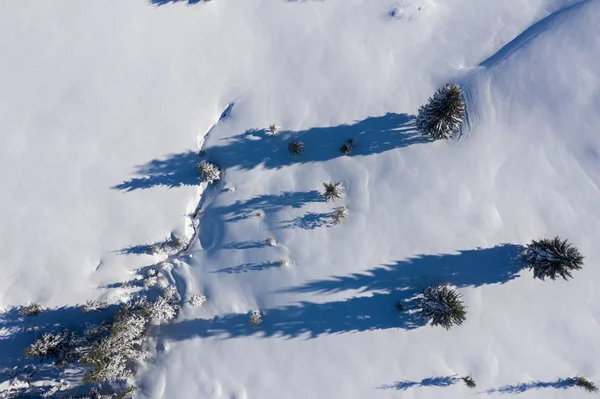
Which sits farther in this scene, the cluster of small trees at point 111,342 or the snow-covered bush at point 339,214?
the snow-covered bush at point 339,214

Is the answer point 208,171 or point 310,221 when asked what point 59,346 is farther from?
point 310,221

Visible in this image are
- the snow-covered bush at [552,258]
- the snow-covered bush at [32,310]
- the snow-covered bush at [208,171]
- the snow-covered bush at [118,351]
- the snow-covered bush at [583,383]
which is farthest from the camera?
the snow-covered bush at [208,171]

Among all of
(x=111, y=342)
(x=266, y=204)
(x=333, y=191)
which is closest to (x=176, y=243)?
(x=266, y=204)

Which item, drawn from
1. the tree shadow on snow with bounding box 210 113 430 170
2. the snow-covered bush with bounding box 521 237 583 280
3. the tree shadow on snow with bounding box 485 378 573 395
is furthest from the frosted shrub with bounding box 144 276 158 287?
the snow-covered bush with bounding box 521 237 583 280

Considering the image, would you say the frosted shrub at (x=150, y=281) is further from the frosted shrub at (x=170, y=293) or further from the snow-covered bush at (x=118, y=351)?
the snow-covered bush at (x=118, y=351)

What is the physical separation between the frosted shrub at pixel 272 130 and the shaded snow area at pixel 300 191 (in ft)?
0.36

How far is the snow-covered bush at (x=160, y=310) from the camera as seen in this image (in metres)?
14.3

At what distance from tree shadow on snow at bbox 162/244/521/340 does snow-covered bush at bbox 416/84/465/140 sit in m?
5.12

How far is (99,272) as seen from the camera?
15.2m

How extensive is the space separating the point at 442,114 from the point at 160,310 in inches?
537

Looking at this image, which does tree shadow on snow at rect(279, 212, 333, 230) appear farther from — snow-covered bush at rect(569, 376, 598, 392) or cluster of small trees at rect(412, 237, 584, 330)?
snow-covered bush at rect(569, 376, 598, 392)

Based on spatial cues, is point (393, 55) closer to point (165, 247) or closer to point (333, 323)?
point (333, 323)

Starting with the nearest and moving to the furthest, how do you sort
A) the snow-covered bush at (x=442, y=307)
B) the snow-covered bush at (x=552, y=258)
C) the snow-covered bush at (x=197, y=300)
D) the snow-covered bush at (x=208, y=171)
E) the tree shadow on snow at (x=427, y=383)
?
the snow-covered bush at (x=552, y=258) → the snow-covered bush at (x=442, y=307) → the tree shadow on snow at (x=427, y=383) → the snow-covered bush at (x=197, y=300) → the snow-covered bush at (x=208, y=171)

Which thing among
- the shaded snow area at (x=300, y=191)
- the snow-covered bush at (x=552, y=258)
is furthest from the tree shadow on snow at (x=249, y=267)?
the snow-covered bush at (x=552, y=258)
